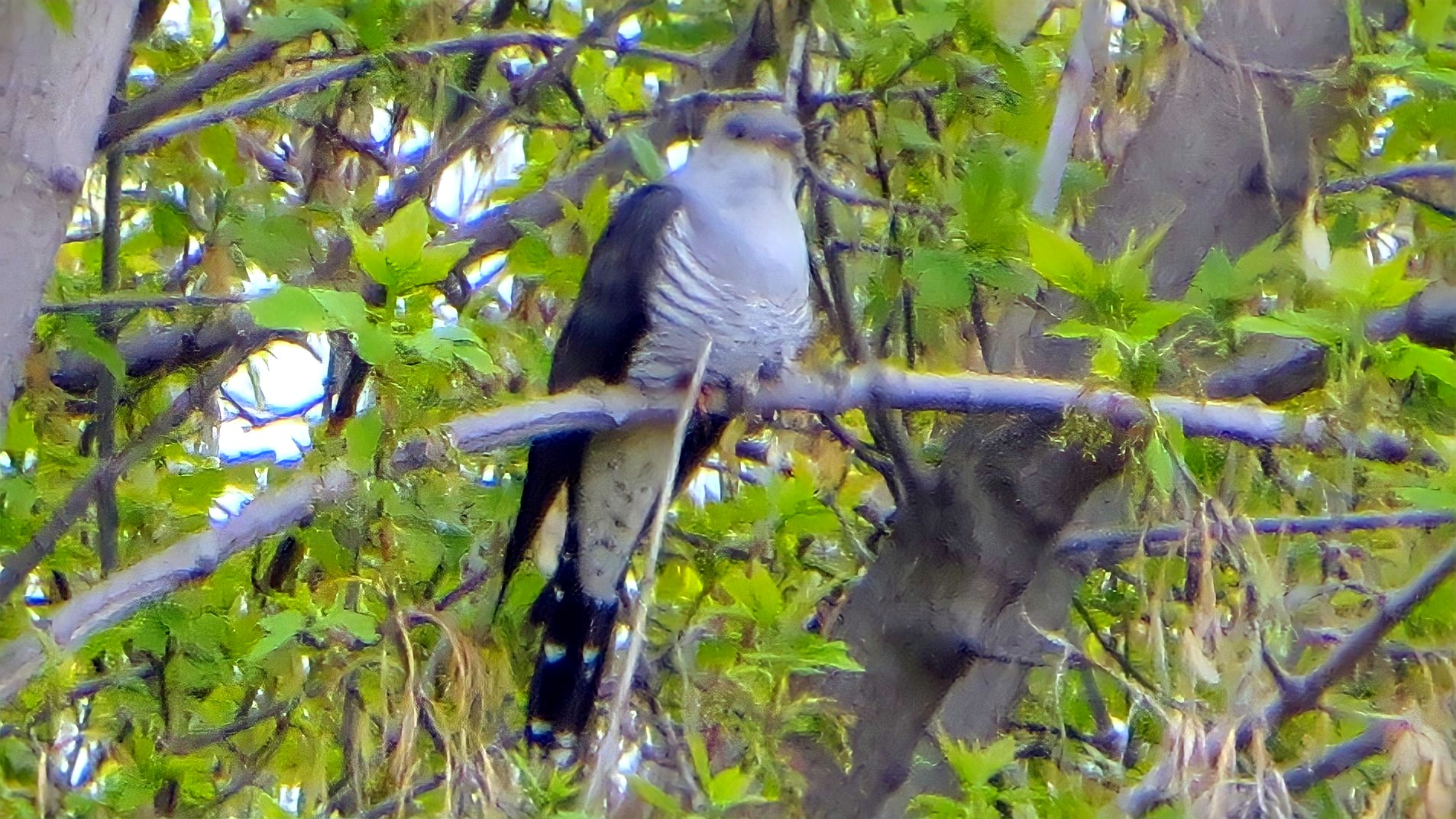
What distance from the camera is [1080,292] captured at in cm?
169

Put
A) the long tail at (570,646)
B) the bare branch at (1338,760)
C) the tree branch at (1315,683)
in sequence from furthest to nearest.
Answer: the long tail at (570,646) → the bare branch at (1338,760) → the tree branch at (1315,683)

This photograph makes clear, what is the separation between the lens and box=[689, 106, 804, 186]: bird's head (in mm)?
2818

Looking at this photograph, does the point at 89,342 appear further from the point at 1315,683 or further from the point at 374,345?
the point at 1315,683

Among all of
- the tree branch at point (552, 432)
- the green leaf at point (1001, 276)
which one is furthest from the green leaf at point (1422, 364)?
the green leaf at point (1001, 276)

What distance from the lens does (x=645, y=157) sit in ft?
9.06

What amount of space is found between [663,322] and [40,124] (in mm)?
1445

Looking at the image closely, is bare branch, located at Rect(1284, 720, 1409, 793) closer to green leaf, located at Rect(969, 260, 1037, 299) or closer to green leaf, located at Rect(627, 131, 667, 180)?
green leaf, located at Rect(969, 260, 1037, 299)

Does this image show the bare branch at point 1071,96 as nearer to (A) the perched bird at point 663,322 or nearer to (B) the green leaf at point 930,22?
(B) the green leaf at point 930,22

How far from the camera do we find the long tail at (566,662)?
2674 mm

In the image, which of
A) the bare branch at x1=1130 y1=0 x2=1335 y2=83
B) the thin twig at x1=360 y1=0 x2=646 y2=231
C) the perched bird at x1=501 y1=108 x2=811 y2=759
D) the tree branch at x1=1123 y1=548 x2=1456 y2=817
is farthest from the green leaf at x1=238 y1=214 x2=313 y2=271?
the tree branch at x1=1123 y1=548 x2=1456 y2=817

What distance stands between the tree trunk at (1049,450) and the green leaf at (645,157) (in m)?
0.79

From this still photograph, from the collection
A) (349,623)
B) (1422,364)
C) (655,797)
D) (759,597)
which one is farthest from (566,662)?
(1422,364)

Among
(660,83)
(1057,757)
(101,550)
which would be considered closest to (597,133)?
(660,83)

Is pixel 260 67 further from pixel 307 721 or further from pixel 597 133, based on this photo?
pixel 307 721
